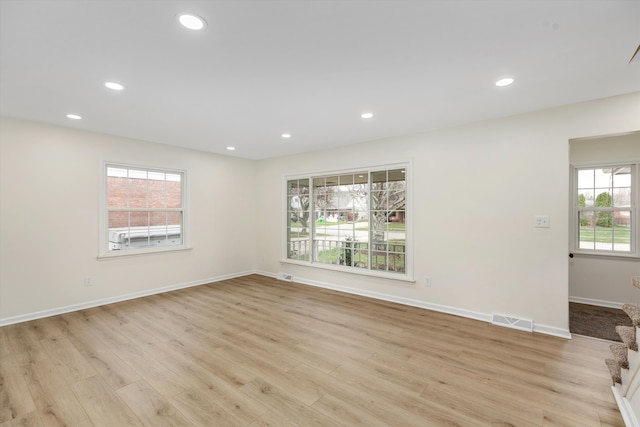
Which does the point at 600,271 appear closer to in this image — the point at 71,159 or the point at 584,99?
the point at 584,99

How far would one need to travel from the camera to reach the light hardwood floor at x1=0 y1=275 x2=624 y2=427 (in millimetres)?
1932

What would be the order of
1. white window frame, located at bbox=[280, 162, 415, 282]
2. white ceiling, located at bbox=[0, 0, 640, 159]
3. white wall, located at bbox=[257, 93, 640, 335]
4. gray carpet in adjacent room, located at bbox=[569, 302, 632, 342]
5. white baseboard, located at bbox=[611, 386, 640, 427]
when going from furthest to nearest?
white window frame, located at bbox=[280, 162, 415, 282] < gray carpet in adjacent room, located at bbox=[569, 302, 632, 342] < white wall, located at bbox=[257, 93, 640, 335] < white baseboard, located at bbox=[611, 386, 640, 427] < white ceiling, located at bbox=[0, 0, 640, 159]

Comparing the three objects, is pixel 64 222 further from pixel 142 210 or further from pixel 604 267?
pixel 604 267

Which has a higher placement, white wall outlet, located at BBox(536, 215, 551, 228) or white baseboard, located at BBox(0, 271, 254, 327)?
white wall outlet, located at BBox(536, 215, 551, 228)

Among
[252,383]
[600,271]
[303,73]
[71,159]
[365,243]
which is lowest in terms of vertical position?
[252,383]

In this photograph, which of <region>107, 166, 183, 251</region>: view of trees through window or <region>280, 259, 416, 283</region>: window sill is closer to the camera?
<region>280, 259, 416, 283</region>: window sill

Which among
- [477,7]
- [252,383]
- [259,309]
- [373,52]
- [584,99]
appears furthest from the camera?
[259,309]

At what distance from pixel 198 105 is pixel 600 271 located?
5.84 meters

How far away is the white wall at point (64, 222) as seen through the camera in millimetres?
3496

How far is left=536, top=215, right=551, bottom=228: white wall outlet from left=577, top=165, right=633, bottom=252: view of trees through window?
71.4 inches

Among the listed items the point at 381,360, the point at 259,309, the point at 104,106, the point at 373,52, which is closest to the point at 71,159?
the point at 104,106

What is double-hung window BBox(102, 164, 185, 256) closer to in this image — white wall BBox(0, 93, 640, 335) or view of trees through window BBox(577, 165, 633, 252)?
white wall BBox(0, 93, 640, 335)

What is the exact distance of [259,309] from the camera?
4.02 m

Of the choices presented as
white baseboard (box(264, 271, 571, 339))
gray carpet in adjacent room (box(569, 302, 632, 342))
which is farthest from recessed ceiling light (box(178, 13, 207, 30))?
gray carpet in adjacent room (box(569, 302, 632, 342))
